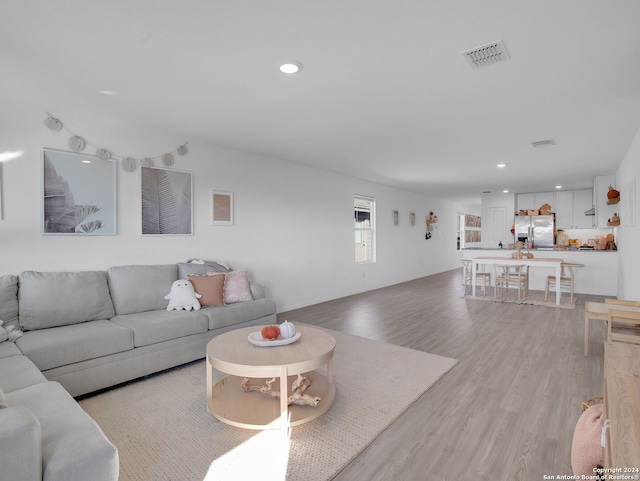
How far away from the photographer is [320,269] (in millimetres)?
6023

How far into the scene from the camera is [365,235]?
741 cm

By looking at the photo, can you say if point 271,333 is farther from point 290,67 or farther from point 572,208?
point 572,208

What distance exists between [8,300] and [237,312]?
1808mm

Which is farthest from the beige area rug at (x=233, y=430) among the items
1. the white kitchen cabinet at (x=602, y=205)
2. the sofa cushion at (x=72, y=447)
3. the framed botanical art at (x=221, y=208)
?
→ the white kitchen cabinet at (x=602, y=205)

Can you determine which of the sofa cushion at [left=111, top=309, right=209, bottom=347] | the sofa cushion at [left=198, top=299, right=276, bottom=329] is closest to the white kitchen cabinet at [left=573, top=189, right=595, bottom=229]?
the sofa cushion at [left=198, top=299, right=276, bottom=329]

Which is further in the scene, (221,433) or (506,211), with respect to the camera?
(506,211)

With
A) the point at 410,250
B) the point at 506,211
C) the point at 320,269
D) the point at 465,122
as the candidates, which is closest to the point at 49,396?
the point at 465,122

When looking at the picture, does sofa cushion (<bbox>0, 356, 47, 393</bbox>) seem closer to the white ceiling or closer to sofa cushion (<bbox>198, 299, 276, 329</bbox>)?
sofa cushion (<bbox>198, 299, 276, 329</bbox>)

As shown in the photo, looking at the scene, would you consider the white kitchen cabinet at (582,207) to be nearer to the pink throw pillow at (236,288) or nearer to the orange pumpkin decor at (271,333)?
the pink throw pillow at (236,288)

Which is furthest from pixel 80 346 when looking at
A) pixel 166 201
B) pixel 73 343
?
pixel 166 201

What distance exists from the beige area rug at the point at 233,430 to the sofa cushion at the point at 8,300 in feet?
2.84

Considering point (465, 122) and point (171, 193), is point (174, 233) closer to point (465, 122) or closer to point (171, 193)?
point (171, 193)

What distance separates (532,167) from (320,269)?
4.06 m

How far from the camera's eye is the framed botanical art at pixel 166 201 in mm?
3744
